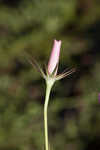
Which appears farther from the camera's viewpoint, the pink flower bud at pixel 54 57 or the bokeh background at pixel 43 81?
the bokeh background at pixel 43 81

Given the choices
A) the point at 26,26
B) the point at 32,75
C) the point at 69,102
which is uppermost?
the point at 26,26

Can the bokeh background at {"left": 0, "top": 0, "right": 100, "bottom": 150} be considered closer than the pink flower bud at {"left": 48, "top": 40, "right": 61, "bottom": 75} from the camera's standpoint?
No

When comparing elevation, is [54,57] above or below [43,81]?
below

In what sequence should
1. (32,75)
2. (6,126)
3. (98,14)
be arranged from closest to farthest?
(6,126) < (32,75) < (98,14)

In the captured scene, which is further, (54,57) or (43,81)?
(43,81)

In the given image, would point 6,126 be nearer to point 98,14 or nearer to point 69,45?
point 69,45

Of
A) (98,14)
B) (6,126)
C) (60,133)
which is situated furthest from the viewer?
→ (98,14)

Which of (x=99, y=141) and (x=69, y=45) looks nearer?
(x=99, y=141)

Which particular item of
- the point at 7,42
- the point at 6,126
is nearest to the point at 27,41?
the point at 7,42
